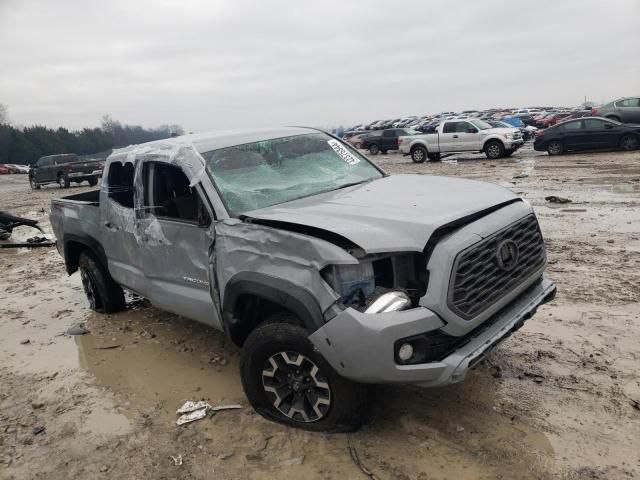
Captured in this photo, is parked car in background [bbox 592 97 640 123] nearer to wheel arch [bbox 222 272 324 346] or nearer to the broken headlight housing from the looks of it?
the broken headlight housing

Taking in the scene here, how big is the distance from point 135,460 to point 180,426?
387mm

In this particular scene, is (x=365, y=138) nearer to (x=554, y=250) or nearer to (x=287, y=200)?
(x=554, y=250)

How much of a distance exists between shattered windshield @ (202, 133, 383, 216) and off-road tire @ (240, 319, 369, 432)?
91 centimetres

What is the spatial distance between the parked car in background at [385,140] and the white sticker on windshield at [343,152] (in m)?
25.3

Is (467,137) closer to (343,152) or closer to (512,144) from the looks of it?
(512,144)

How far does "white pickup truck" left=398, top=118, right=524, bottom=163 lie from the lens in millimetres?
20141

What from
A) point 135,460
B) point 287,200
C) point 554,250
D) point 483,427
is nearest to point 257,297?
point 287,200

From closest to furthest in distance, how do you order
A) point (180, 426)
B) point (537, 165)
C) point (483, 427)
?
1. point (483, 427)
2. point (180, 426)
3. point (537, 165)

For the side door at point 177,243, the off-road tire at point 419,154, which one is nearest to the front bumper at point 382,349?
the side door at point 177,243

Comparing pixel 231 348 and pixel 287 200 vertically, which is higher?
pixel 287 200

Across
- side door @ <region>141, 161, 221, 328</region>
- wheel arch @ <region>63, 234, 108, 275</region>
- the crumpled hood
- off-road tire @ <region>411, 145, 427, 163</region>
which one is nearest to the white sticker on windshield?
the crumpled hood

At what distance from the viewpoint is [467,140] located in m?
20.8

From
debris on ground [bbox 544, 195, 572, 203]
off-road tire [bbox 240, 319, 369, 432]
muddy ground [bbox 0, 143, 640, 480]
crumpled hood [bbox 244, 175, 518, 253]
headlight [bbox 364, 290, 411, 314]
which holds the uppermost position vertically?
crumpled hood [bbox 244, 175, 518, 253]

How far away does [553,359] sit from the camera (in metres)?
3.94
